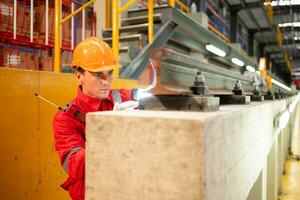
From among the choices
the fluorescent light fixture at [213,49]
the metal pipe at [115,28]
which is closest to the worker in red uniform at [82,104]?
the metal pipe at [115,28]

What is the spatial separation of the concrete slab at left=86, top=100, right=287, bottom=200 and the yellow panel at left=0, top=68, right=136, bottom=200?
158 cm

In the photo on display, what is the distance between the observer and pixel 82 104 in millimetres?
2172

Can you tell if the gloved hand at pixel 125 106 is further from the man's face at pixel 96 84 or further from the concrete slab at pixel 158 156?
the concrete slab at pixel 158 156

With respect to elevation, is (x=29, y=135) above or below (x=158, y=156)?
below

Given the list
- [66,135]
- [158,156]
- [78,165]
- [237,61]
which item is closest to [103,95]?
[66,135]

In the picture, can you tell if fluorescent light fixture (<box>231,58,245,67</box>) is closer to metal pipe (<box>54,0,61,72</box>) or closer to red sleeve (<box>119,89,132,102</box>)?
metal pipe (<box>54,0,61,72</box>)

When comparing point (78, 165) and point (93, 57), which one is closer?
point (78, 165)

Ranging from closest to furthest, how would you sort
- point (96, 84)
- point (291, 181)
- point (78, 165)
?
point (78, 165) → point (96, 84) → point (291, 181)

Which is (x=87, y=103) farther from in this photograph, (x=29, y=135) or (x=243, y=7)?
(x=243, y=7)

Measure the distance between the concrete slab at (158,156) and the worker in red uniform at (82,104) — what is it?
0.40 m

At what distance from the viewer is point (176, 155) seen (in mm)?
A: 1029

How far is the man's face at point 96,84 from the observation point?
2.25 m

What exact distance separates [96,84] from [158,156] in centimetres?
134

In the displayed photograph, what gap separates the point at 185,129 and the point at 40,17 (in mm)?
5850
